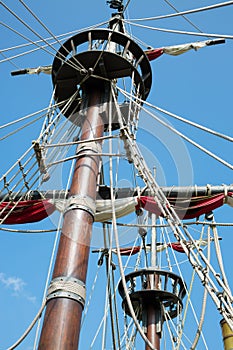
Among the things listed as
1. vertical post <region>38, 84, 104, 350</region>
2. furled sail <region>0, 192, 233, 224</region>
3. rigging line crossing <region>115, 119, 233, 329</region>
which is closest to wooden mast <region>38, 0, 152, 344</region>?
vertical post <region>38, 84, 104, 350</region>

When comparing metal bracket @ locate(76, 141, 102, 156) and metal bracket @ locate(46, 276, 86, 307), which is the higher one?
metal bracket @ locate(76, 141, 102, 156)

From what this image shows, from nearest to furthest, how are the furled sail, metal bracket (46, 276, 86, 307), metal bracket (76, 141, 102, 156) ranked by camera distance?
metal bracket (46, 276, 86, 307) < metal bracket (76, 141, 102, 156) < the furled sail

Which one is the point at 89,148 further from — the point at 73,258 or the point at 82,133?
the point at 73,258

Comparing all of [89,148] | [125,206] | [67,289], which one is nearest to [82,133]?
[89,148]

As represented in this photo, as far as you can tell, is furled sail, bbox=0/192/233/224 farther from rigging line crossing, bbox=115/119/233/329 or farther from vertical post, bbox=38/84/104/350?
vertical post, bbox=38/84/104/350

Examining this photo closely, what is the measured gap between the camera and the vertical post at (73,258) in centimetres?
326

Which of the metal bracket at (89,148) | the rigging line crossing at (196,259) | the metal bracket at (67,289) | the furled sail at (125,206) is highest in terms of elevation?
the furled sail at (125,206)

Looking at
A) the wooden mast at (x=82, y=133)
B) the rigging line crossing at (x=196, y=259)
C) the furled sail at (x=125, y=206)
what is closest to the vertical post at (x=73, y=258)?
the wooden mast at (x=82, y=133)

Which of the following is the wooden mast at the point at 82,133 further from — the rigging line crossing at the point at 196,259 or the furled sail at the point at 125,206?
the furled sail at the point at 125,206

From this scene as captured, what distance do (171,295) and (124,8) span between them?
685 centimetres

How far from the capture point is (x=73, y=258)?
3.77 metres

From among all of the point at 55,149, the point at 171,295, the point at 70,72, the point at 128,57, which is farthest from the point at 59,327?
the point at 171,295

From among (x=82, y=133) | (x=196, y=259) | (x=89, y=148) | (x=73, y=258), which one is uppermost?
(x=82, y=133)

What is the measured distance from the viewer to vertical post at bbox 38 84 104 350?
3256 millimetres
